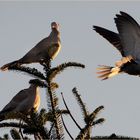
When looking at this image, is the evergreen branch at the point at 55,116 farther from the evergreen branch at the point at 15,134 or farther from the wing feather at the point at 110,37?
the wing feather at the point at 110,37

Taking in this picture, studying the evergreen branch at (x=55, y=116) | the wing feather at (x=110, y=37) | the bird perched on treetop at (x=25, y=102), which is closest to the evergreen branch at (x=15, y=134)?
the evergreen branch at (x=55, y=116)

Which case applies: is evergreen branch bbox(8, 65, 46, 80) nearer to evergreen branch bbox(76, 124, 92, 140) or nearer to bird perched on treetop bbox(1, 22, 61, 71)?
evergreen branch bbox(76, 124, 92, 140)

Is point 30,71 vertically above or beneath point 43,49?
beneath

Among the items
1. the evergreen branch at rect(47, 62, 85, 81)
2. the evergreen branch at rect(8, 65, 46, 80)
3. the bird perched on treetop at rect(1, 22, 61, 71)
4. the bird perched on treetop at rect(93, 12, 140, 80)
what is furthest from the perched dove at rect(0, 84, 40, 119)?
the bird perched on treetop at rect(93, 12, 140, 80)

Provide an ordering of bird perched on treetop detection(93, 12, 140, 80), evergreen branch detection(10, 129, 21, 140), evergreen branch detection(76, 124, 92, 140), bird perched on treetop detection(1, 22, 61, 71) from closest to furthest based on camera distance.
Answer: evergreen branch detection(76, 124, 92, 140), evergreen branch detection(10, 129, 21, 140), bird perched on treetop detection(1, 22, 61, 71), bird perched on treetop detection(93, 12, 140, 80)

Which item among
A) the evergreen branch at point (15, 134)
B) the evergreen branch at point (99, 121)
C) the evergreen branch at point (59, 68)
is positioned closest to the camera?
the evergreen branch at point (15, 134)

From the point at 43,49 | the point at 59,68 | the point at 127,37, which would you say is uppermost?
the point at 127,37

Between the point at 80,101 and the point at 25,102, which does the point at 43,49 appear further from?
the point at 80,101

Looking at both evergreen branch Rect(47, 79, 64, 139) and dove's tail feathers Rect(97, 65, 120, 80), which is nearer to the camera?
evergreen branch Rect(47, 79, 64, 139)

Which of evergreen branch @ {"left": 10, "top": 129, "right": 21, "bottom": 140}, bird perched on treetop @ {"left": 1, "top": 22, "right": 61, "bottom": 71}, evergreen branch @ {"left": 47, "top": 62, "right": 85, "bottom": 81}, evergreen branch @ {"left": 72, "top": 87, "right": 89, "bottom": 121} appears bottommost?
evergreen branch @ {"left": 10, "top": 129, "right": 21, "bottom": 140}

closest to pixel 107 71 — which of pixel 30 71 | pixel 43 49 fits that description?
pixel 43 49

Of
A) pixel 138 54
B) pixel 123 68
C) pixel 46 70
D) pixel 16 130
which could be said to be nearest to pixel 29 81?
pixel 46 70

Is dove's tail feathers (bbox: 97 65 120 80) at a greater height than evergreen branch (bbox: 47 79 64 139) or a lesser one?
greater

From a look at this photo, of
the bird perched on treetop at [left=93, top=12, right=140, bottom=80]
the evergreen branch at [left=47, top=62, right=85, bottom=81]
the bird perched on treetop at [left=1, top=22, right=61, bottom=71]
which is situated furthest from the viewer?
the bird perched on treetop at [left=93, top=12, right=140, bottom=80]
